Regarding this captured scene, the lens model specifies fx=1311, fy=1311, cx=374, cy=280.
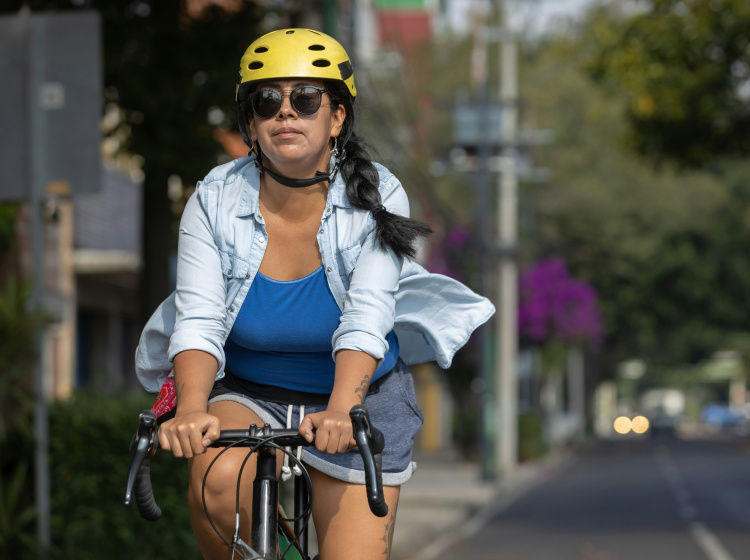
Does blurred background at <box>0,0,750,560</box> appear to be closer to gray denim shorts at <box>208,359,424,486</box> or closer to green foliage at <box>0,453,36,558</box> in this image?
green foliage at <box>0,453,36,558</box>

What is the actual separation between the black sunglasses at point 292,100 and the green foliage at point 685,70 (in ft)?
33.0

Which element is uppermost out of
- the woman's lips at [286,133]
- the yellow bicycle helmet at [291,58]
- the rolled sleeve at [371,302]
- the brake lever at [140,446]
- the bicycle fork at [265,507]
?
the yellow bicycle helmet at [291,58]

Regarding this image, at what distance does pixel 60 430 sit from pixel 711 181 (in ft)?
132

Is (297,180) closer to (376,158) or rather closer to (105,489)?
(376,158)

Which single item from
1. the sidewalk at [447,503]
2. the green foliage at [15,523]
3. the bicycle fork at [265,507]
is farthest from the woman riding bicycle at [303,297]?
the sidewalk at [447,503]

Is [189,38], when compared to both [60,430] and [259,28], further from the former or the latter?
[60,430]

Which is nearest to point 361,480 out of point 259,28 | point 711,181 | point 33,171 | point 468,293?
point 468,293

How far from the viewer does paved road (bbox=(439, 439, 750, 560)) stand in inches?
509

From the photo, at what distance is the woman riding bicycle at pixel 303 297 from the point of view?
9.75ft

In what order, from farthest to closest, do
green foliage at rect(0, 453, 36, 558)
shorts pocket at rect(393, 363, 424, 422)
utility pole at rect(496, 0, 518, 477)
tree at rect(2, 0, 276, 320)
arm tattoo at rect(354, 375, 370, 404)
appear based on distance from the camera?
1. utility pole at rect(496, 0, 518, 477)
2. tree at rect(2, 0, 276, 320)
3. green foliage at rect(0, 453, 36, 558)
4. shorts pocket at rect(393, 363, 424, 422)
5. arm tattoo at rect(354, 375, 370, 404)

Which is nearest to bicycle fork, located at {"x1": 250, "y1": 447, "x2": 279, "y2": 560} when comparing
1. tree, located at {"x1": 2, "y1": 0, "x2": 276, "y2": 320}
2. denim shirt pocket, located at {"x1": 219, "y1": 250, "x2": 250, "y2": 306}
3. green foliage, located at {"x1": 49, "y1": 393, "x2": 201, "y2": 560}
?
denim shirt pocket, located at {"x1": 219, "y1": 250, "x2": 250, "y2": 306}

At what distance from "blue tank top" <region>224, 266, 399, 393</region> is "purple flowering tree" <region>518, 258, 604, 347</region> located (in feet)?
94.3

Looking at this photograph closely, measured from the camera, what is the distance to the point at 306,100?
10.2ft

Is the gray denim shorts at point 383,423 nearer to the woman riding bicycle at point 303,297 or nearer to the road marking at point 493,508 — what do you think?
the woman riding bicycle at point 303,297
